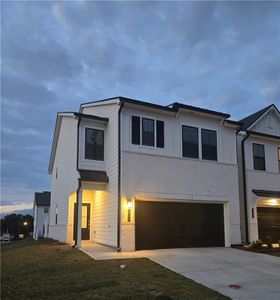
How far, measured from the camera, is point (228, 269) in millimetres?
10945

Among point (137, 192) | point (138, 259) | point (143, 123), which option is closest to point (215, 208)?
point (137, 192)

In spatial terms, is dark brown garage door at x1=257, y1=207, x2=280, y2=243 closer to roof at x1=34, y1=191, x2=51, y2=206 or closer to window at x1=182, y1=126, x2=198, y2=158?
window at x1=182, y1=126, x2=198, y2=158

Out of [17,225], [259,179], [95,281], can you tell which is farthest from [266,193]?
[17,225]

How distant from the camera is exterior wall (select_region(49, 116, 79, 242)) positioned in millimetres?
18328

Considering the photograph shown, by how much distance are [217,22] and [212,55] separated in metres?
7.12

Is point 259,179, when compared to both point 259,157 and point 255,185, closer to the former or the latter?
point 255,185

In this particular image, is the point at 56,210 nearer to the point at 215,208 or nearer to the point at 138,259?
the point at 215,208

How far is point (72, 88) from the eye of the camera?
3350 cm

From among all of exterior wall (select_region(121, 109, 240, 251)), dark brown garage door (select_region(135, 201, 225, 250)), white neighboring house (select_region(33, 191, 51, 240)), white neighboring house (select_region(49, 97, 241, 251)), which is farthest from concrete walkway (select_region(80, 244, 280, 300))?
white neighboring house (select_region(33, 191, 51, 240))

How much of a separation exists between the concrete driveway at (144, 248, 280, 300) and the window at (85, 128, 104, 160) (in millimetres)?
5652

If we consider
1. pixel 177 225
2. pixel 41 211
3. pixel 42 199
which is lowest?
pixel 177 225

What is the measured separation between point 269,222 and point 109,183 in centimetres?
1010

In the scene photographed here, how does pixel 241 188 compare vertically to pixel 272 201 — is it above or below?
above

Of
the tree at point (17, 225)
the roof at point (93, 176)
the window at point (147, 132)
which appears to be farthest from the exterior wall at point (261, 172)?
the tree at point (17, 225)
